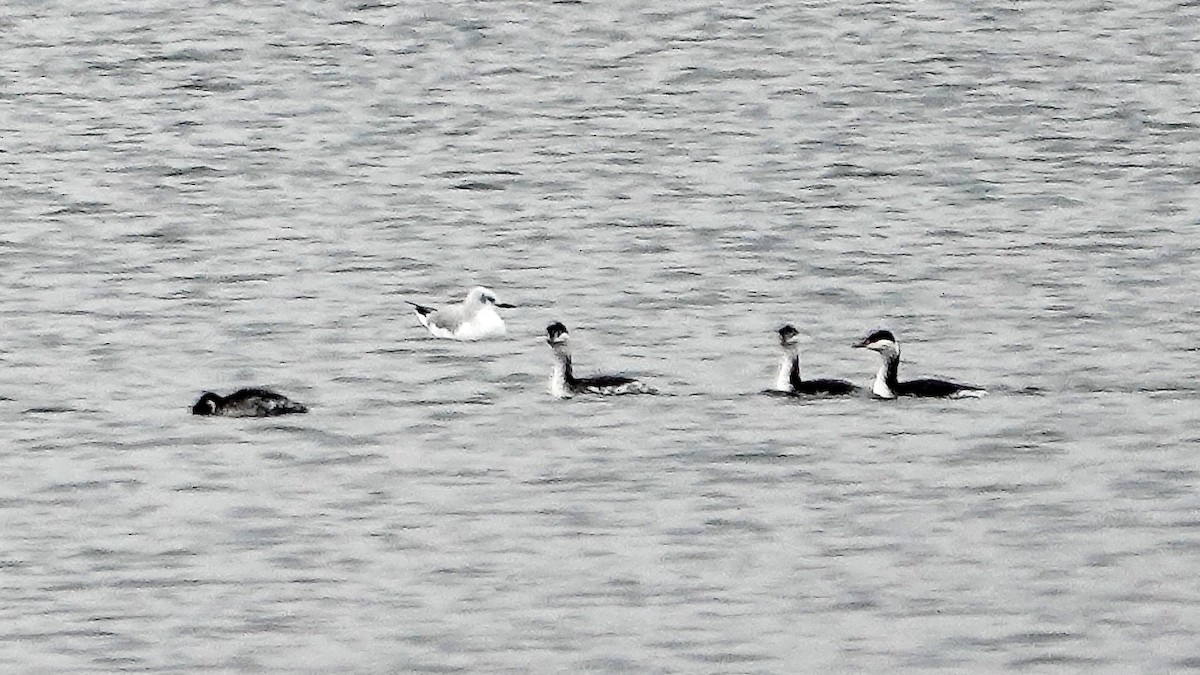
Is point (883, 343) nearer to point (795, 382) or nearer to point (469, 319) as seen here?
point (795, 382)

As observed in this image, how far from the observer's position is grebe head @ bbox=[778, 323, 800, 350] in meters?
24.4

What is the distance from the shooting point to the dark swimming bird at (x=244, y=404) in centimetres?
2303

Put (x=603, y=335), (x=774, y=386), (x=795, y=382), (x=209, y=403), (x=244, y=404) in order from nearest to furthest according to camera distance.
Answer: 1. (x=244, y=404)
2. (x=209, y=403)
3. (x=795, y=382)
4. (x=774, y=386)
5. (x=603, y=335)

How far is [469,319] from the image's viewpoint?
26094 mm

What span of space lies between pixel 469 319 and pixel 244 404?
355cm

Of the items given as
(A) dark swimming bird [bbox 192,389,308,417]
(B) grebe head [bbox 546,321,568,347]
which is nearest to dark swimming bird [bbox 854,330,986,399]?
(B) grebe head [bbox 546,321,568,347]

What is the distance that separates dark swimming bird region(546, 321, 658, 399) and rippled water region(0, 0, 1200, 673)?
15 centimetres

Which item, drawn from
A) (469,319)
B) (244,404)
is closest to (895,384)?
(469,319)

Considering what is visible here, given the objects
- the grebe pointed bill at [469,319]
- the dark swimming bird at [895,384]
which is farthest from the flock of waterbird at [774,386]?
the grebe pointed bill at [469,319]

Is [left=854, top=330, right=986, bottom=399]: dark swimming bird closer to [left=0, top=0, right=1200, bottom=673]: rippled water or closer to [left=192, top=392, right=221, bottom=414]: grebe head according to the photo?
[left=0, top=0, right=1200, bottom=673]: rippled water

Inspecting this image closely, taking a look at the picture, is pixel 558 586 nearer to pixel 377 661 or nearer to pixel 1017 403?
pixel 377 661

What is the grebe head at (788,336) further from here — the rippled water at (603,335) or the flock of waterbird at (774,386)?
the rippled water at (603,335)

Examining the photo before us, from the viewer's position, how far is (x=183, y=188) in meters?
33.3

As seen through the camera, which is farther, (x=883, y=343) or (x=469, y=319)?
(x=469, y=319)
